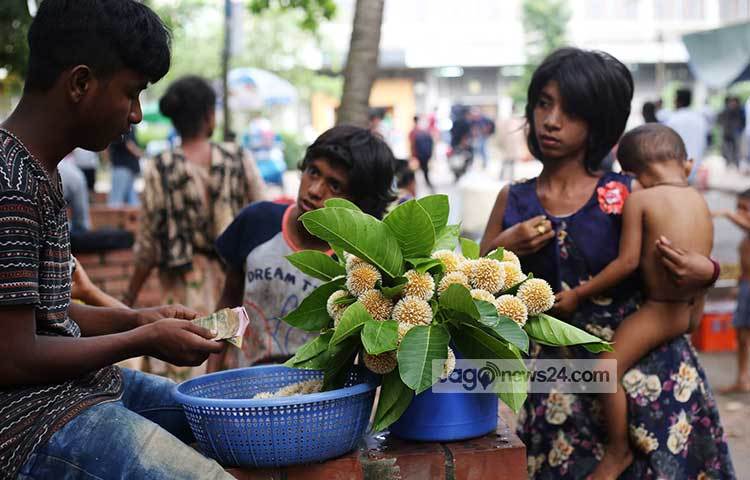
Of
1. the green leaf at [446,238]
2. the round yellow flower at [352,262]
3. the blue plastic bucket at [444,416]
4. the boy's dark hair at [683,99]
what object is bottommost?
the blue plastic bucket at [444,416]

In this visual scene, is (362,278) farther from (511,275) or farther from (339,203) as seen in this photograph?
(511,275)

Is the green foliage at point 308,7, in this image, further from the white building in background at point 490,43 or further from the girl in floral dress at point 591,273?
the white building in background at point 490,43

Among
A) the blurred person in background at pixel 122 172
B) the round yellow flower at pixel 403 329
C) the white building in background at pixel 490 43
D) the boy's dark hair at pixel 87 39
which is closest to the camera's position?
the boy's dark hair at pixel 87 39

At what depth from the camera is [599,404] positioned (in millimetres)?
3174

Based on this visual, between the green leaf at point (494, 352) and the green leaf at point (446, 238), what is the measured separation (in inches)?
10.1

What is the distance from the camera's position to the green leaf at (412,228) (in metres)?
2.11

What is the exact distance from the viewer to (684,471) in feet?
10.1

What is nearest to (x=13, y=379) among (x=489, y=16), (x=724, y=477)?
(x=724, y=477)

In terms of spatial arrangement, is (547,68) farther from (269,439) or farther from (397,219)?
(269,439)

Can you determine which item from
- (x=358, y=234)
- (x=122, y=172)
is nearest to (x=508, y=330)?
(x=358, y=234)

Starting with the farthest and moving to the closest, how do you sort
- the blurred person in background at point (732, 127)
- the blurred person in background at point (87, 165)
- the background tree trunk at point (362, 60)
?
1. the blurred person in background at point (732, 127)
2. the blurred person in background at point (87, 165)
3. the background tree trunk at point (362, 60)

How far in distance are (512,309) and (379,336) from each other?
13.6 inches

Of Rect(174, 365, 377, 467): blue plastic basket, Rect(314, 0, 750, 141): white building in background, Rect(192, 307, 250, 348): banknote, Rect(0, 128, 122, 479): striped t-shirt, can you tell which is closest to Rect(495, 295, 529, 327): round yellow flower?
Rect(174, 365, 377, 467): blue plastic basket

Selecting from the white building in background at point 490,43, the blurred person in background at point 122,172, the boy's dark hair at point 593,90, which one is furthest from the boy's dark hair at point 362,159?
the white building in background at point 490,43
